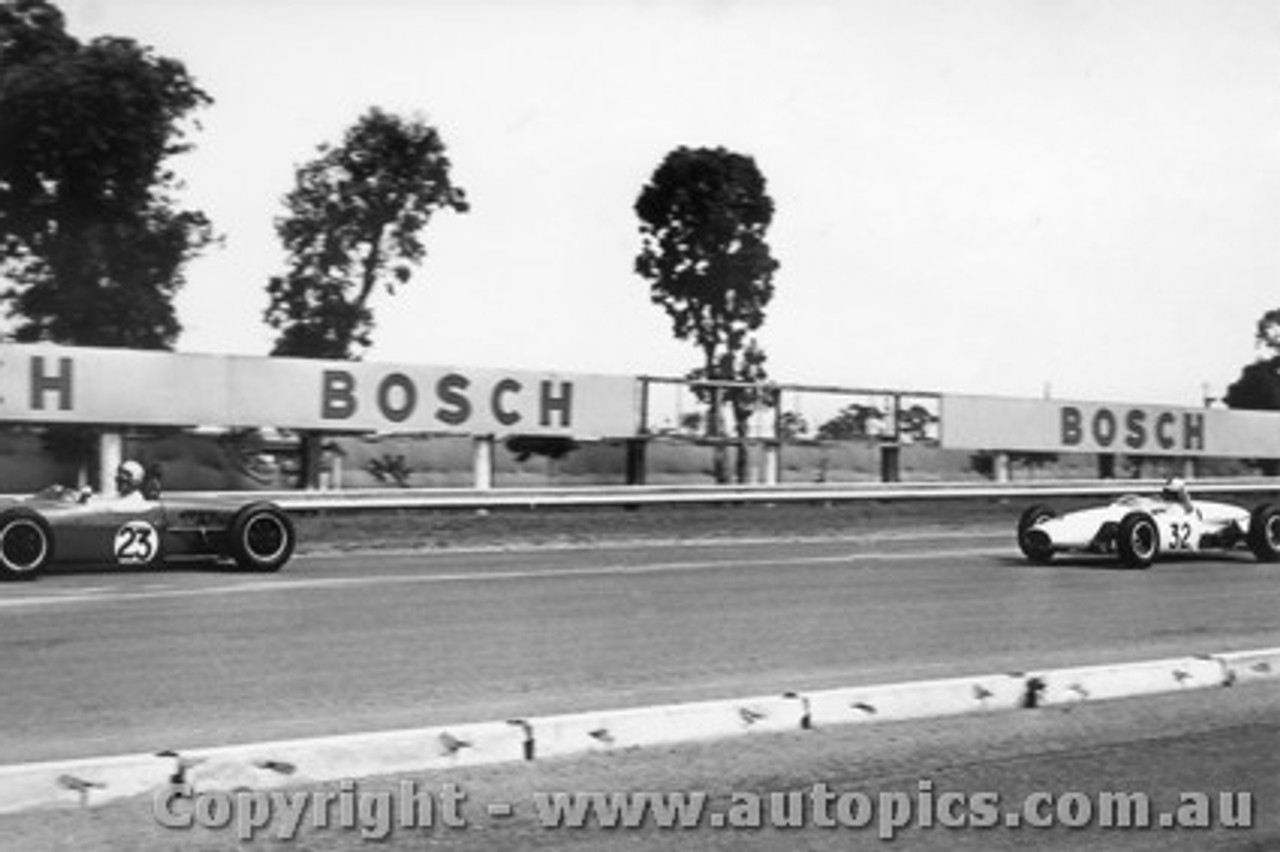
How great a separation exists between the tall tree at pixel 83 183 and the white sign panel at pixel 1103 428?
15266 mm

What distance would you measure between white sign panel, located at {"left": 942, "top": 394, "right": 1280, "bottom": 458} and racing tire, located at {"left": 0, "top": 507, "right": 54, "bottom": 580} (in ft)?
61.6

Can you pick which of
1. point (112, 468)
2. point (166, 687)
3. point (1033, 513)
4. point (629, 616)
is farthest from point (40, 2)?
point (166, 687)

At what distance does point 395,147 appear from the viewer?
3869 cm

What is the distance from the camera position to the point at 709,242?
46.6m

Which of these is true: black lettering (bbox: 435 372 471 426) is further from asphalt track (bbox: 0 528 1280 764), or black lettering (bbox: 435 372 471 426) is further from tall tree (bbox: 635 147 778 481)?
tall tree (bbox: 635 147 778 481)

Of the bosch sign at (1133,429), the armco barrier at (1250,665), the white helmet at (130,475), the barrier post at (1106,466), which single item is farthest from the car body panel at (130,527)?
the barrier post at (1106,466)

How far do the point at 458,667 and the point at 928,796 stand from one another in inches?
156

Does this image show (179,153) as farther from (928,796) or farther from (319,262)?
(928,796)

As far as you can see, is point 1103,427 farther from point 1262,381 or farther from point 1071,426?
Result: point 1262,381

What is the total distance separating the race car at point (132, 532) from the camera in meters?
14.4

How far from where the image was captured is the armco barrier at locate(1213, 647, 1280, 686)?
383 inches

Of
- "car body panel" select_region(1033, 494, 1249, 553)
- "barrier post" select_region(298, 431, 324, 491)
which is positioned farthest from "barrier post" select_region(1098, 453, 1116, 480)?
"barrier post" select_region(298, 431, 324, 491)

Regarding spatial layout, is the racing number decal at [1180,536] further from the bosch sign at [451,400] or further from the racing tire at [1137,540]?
the bosch sign at [451,400]

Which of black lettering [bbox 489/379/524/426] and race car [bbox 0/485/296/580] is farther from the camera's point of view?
black lettering [bbox 489/379/524/426]
